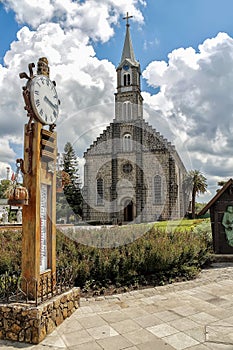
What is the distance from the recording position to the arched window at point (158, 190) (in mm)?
29125

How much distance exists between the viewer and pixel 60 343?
3895 millimetres

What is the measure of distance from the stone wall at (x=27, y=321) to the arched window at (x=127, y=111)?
28743 mm

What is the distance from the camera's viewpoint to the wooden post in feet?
14.6

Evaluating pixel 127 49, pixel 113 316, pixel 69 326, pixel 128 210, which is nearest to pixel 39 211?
pixel 69 326

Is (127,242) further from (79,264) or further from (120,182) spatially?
(120,182)

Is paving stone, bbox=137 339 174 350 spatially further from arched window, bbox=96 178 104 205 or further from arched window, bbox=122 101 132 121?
arched window, bbox=122 101 132 121

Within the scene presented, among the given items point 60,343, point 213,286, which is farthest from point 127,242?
point 60,343

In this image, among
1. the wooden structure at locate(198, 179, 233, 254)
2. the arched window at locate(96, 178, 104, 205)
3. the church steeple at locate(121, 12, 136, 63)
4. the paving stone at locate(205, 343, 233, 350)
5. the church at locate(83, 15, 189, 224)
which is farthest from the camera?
the church steeple at locate(121, 12, 136, 63)

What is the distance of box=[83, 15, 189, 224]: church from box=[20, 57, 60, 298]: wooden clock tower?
24191 mm

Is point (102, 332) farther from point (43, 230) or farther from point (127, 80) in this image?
point (127, 80)

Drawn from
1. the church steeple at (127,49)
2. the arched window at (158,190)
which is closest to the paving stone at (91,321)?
the arched window at (158,190)

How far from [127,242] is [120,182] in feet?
74.3

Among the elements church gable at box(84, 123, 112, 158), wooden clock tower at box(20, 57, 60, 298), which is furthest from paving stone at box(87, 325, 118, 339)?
church gable at box(84, 123, 112, 158)

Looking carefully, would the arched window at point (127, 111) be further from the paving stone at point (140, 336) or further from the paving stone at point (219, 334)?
the paving stone at point (140, 336)
